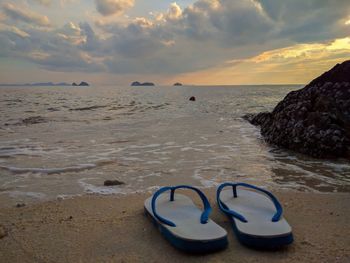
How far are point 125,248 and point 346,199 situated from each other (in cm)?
285

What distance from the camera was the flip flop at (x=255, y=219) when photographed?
2445 mm

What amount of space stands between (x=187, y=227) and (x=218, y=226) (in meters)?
0.27

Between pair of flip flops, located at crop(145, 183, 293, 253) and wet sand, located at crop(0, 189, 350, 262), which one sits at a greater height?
pair of flip flops, located at crop(145, 183, 293, 253)

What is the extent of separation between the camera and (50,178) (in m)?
4.89

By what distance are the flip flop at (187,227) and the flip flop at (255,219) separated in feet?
0.70

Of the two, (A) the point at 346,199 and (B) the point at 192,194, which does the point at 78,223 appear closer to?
(B) the point at 192,194

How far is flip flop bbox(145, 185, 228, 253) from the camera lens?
2.38 m

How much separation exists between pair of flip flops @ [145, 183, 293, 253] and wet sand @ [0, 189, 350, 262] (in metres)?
0.08

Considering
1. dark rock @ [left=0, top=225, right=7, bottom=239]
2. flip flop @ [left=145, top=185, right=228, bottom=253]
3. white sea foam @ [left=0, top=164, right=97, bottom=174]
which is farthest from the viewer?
white sea foam @ [left=0, top=164, right=97, bottom=174]

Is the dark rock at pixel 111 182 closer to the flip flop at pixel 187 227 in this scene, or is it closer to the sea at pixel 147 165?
the sea at pixel 147 165

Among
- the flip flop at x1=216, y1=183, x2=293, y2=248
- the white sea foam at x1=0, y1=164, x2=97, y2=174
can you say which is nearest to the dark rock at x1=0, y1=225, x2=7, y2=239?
the flip flop at x1=216, y1=183, x2=293, y2=248

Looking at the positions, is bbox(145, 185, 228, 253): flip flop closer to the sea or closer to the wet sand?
the wet sand

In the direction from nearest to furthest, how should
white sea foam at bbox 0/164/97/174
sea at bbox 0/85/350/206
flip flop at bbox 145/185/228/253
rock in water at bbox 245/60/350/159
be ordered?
flip flop at bbox 145/185/228/253 → sea at bbox 0/85/350/206 → white sea foam at bbox 0/164/97/174 → rock in water at bbox 245/60/350/159

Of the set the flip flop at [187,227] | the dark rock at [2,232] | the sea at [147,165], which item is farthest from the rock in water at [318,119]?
the dark rock at [2,232]
